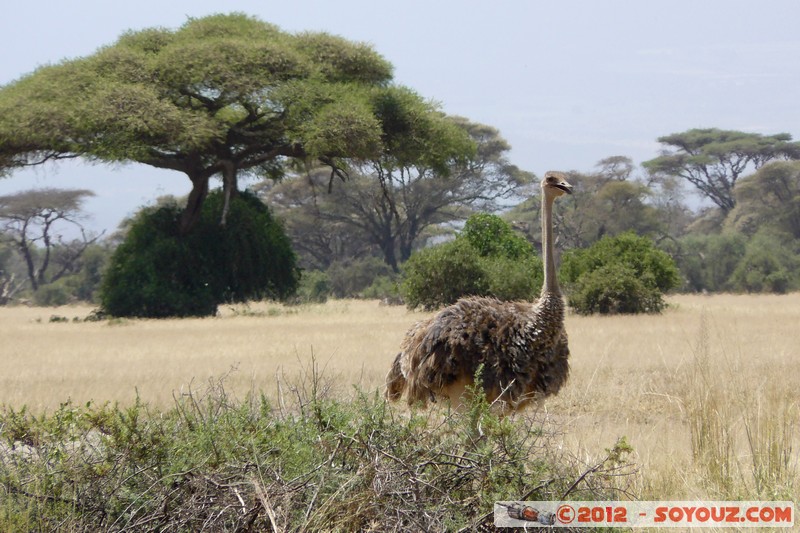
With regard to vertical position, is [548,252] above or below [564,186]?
below

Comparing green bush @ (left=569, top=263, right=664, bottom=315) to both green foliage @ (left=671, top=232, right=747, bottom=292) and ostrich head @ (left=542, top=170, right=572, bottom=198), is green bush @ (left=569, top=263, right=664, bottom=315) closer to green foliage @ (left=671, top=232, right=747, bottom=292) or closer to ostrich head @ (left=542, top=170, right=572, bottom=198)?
ostrich head @ (left=542, top=170, right=572, bottom=198)

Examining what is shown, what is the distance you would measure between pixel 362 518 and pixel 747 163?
47.0 metres

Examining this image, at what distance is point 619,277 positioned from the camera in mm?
20281

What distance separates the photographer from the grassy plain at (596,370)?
17.7 feet

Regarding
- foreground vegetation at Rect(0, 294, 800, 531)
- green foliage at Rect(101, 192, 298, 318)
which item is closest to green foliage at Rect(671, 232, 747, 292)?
green foliage at Rect(101, 192, 298, 318)

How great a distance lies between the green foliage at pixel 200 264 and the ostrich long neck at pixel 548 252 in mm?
16817

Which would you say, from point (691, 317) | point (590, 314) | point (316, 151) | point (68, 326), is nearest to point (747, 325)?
point (691, 317)

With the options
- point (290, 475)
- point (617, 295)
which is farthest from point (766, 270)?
point (290, 475)

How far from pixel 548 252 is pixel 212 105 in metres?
17.7

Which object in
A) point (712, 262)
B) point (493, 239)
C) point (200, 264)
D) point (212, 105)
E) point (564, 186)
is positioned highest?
point (212, 105)

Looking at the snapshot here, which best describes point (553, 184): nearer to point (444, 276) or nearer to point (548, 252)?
point (548, 252)

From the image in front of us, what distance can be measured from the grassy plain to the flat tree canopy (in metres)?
3.47

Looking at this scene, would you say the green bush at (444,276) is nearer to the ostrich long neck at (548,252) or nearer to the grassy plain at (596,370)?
the grassy plain at (596,370)

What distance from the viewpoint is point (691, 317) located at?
18.3 meters
